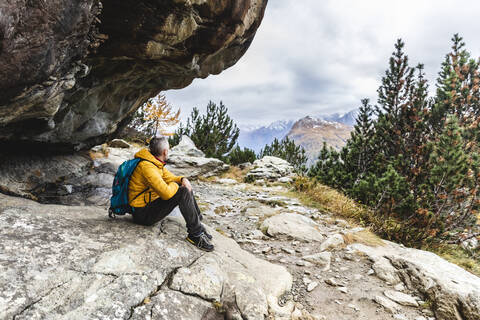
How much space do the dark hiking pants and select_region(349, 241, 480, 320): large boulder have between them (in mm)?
3302

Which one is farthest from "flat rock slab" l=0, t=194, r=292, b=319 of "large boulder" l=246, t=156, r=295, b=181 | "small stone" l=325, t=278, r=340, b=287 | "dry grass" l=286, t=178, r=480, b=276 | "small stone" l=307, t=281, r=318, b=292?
"large boulder" l=246, t=156, r=295, b=181

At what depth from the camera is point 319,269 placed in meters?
Answer: 4.19

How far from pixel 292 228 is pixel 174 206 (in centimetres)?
320

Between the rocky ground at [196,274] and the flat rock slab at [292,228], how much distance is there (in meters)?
0.04

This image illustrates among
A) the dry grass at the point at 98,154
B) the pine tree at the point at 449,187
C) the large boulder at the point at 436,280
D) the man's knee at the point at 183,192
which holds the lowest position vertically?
the dry grass at the point at 98,154

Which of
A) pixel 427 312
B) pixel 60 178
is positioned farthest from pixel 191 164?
pixel 427 312

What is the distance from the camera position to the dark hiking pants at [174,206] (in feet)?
11.4

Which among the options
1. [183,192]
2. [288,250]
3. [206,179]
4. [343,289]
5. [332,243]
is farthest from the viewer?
[206,179]

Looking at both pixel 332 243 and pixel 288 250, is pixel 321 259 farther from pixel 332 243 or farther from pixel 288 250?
pixel 332 243

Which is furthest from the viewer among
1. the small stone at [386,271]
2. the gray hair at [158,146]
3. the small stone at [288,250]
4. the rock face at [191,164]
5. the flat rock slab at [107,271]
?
the rock face at [191,164]

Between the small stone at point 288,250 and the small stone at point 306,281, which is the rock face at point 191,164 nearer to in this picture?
the small stone at point 288,250

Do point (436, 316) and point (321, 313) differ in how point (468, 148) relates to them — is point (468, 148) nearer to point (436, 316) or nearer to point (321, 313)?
point (436, 316)

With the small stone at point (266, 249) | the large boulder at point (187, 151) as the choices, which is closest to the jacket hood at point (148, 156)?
the small stone at point (266, 249)

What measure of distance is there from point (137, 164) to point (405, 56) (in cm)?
1257
